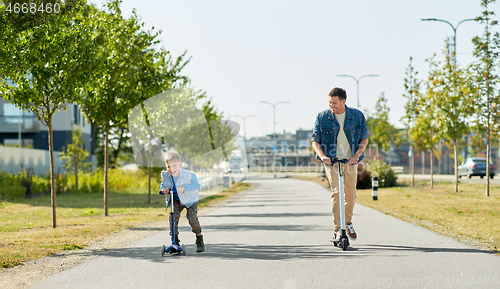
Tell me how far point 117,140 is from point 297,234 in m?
53.1

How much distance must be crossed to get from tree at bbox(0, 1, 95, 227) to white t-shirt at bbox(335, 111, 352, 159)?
16.1 ft

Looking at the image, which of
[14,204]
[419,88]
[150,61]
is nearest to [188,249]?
[150,61]

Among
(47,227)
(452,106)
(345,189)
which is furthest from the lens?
(452,106)

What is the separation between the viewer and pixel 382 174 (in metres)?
29.7

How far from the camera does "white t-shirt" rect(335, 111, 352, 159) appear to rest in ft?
24.2

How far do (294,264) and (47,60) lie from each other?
20.3 feet

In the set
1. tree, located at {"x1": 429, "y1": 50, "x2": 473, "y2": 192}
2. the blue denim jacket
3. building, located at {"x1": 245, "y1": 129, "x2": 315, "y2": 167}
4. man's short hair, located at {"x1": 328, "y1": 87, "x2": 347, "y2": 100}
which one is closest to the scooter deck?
the blue denim jacket

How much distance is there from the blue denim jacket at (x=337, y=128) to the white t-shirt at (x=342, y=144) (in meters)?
0.04

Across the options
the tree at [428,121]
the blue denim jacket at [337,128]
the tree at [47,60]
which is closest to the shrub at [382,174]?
the tree at [428,121]

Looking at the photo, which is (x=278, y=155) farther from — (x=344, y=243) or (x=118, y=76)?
(x=344, y=243)

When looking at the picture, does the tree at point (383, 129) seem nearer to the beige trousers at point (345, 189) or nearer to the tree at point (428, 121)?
the tree at point (428, 121)

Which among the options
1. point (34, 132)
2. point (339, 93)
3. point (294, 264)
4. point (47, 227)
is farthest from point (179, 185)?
point (34, 132)

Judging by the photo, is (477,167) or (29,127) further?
(29,127)

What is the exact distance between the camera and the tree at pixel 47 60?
29.6 feet
